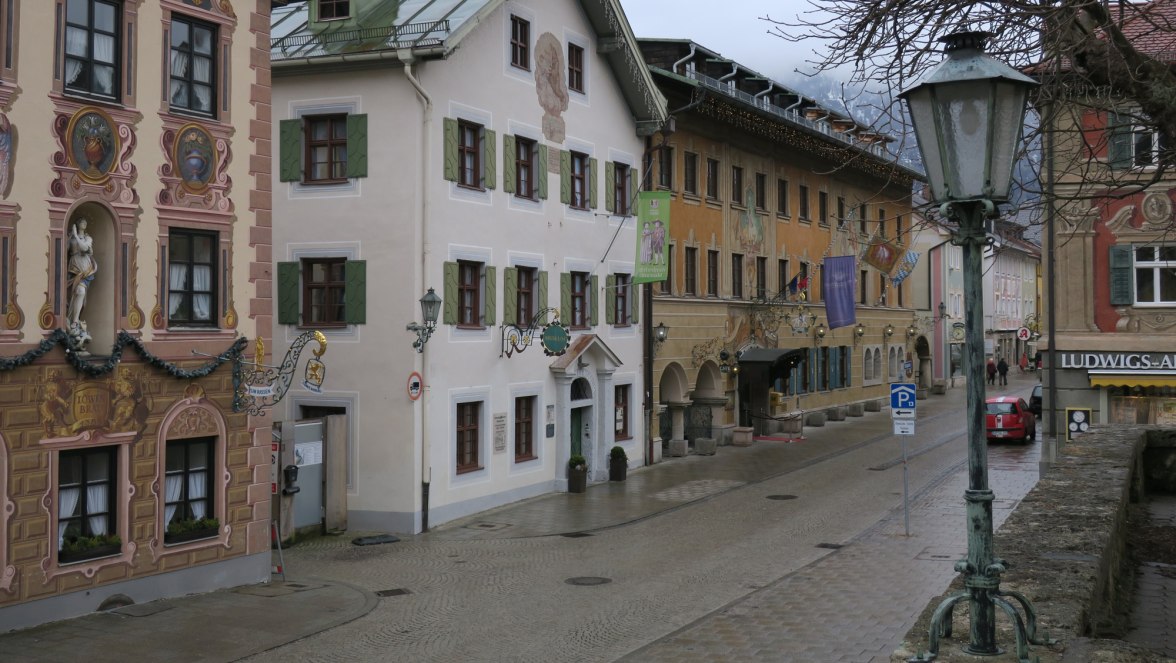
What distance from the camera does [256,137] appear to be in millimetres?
17000

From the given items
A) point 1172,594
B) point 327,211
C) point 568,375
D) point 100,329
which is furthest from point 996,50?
point 568,375

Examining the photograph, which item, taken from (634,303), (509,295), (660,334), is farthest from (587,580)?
(660,334)

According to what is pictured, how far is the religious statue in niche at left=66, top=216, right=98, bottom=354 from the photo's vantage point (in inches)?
569

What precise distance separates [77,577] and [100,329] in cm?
321

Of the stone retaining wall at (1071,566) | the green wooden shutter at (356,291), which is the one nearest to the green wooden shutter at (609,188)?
the green wooden shutter at (356,291)

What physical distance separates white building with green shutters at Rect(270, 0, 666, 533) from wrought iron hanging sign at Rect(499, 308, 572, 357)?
0.10 m

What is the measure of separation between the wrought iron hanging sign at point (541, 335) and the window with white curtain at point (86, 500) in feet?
36.2

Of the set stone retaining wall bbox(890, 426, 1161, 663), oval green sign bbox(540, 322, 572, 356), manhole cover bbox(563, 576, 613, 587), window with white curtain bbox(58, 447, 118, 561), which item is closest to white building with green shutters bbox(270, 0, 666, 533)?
oval green sign bbox(540, 322, 572, 356)

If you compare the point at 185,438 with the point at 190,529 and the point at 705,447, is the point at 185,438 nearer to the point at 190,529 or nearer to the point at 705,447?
the point at 190,529

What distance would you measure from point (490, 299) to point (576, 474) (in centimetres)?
506

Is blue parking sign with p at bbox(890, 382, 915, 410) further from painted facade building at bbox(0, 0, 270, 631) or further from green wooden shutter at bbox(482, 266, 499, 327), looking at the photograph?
painted facade building at bbox(0, 0, 270, 631)

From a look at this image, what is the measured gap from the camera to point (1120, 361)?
3016 cm

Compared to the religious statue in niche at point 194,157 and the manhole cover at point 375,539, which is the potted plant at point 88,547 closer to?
the religious statue in niche at point 194,157

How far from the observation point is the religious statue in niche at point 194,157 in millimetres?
15898
